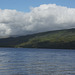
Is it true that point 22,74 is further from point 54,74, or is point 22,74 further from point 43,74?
point 54,74

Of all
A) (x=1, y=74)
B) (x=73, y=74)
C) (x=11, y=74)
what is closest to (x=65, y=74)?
(x=73, y=74)

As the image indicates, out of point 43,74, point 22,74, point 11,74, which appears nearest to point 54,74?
point 43,74

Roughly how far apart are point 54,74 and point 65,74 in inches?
142

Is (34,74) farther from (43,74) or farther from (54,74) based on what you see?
(54,74)

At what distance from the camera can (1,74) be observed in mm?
52312

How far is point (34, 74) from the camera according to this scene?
5194 centimetres

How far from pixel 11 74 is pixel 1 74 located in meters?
3.18

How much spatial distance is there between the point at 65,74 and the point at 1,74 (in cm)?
2005

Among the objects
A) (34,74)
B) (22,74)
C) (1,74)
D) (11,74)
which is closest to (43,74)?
(34,74)

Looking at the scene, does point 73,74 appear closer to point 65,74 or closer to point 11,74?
point 65,74

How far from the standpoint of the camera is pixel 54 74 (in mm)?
51781

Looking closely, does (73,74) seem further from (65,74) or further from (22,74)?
(22,74)

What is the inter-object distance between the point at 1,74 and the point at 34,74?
1033cm

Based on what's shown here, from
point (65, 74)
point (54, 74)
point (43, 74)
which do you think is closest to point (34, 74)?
point (43, 74)
